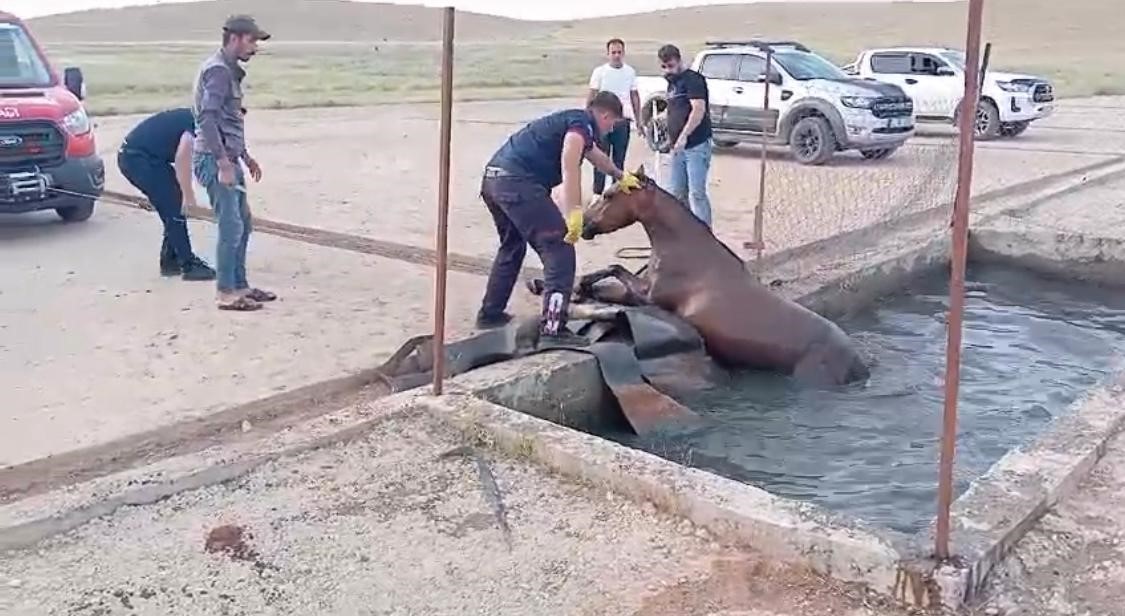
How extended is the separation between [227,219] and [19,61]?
508 centimetres

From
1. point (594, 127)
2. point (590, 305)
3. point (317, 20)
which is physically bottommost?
point (590, 305)

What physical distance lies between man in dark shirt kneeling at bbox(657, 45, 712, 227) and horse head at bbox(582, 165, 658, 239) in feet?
9.50

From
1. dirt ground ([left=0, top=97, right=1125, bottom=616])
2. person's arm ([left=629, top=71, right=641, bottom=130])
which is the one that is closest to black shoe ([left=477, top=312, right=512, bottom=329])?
dirt ground ([left=0, top=97, right=1125, bottom=616])

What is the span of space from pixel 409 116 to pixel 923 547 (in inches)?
870

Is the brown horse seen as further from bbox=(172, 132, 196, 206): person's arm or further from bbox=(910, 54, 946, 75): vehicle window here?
bbox=(910, 54, 946, 75): vehicle window

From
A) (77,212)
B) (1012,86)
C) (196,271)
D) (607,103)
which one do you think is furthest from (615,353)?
(1012,86)

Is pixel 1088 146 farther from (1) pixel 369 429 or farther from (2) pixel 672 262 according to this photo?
(1) pixel 369 429

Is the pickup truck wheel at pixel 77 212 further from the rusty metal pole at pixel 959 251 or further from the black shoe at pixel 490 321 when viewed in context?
the rusty metal pole at pixel 959 251

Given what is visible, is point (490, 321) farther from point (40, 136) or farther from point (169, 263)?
point (40, 136)

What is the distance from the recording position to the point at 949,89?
21.0 metres

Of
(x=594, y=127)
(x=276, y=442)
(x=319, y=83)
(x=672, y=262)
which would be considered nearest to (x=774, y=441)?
(x=672, y=262)

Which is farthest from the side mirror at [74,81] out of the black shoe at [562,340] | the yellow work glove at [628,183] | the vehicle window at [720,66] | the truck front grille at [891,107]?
the truck front grille at [891,107]

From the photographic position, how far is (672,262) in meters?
7.44

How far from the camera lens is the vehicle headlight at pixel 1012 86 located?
20.9 meters
